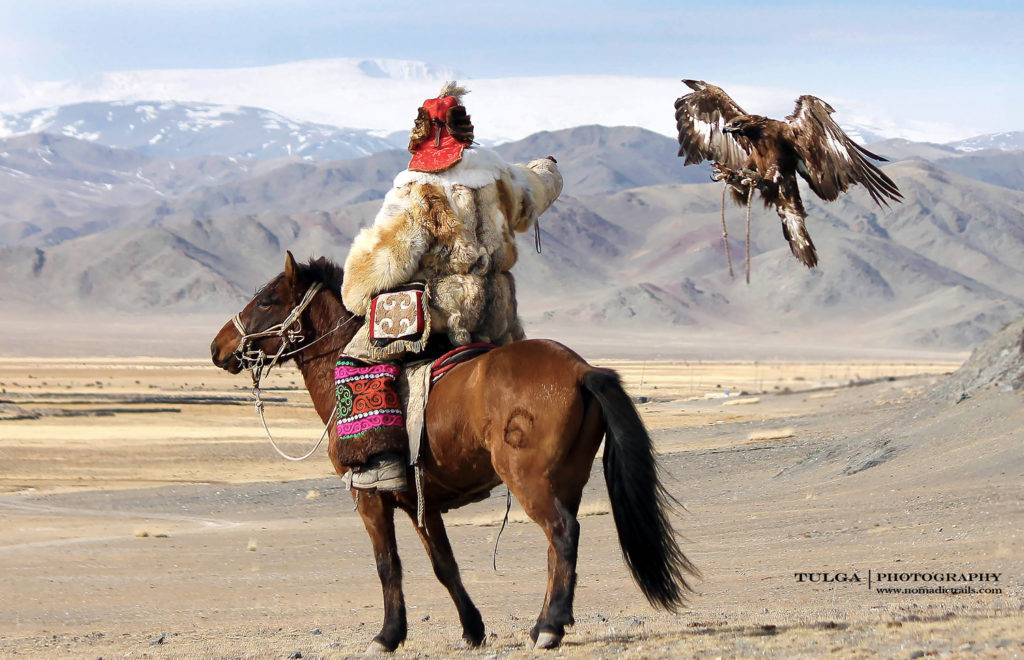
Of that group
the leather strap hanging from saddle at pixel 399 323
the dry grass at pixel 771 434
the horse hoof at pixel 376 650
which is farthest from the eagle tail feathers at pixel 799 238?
the dry grass at pixel 771 434

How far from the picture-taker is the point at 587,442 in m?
6.38

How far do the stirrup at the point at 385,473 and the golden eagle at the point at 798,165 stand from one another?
2400 mm

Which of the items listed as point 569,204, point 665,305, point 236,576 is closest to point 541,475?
point 236,576

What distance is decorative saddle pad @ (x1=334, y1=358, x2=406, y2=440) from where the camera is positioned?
6.92 metres

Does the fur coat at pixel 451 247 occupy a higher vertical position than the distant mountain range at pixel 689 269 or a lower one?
higher

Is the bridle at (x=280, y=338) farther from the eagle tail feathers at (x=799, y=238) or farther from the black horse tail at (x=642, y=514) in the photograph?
the eagle tail feathers at (x=799, y=238)

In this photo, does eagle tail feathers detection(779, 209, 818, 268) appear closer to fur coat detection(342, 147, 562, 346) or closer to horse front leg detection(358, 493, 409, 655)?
fur coat detection(342, 147, 562, 346)

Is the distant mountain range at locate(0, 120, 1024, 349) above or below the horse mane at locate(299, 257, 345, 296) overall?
below

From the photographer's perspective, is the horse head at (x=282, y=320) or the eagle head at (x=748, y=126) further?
the horse head at (x=282, y=320)

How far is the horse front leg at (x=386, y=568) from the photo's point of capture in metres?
7.12

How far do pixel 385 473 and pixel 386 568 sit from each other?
0.65 metres

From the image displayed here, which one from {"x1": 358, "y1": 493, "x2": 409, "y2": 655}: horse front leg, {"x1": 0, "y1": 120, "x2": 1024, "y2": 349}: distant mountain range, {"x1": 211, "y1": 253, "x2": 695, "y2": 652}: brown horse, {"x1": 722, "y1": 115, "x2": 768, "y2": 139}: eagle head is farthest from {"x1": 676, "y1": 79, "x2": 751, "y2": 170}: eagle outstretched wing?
{"x1": 0, "y1": 120, "x2": 1024, "y2": 349}: distant mountain range

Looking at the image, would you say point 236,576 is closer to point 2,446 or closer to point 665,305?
point 2,446

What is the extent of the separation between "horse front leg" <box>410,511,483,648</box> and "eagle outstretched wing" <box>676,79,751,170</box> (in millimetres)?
2680
